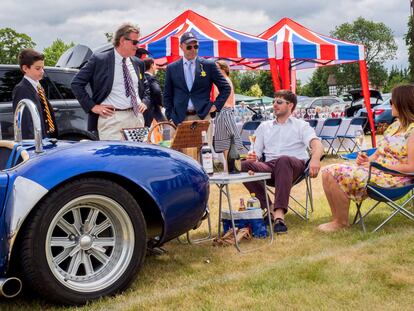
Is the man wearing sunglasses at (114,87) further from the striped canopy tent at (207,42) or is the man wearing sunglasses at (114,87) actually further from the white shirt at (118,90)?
the striped canopy tent at (207,42)

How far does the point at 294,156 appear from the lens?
5184mm

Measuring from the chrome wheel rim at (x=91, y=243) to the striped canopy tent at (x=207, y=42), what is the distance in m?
6.56

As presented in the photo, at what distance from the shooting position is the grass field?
302 centimetres

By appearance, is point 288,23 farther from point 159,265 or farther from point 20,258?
point 20,258

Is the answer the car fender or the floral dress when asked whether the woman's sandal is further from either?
the floral dress

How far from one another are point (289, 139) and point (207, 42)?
4.93 m

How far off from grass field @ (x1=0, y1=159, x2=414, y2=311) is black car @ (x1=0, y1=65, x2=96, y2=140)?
2.72 meters

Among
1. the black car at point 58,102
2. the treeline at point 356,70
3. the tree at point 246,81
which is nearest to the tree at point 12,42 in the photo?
the treeline at point 356,70

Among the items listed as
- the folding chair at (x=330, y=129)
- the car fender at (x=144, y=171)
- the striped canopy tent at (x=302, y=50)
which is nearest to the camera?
the car fender at (x=144, y=171)

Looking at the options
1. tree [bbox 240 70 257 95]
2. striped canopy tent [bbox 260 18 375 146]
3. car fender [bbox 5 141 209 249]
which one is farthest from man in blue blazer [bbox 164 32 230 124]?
tree [bbox 240 70 257 95]

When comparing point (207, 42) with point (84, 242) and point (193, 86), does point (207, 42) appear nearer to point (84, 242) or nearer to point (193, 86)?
point (193, 86)

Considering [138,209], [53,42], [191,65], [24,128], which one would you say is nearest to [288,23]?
[191,65]

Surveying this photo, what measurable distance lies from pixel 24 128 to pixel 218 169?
4.86 m

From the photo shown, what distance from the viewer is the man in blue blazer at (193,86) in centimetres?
618
